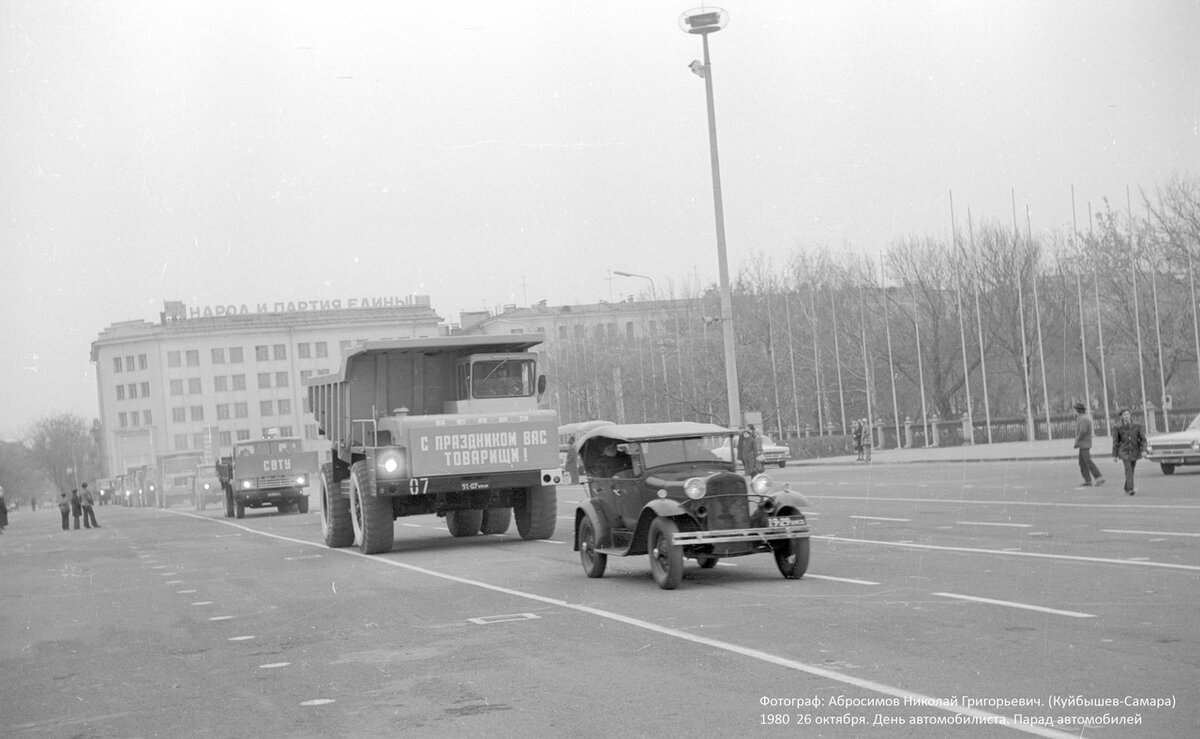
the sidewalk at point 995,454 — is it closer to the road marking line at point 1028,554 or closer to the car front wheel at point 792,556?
the road marking line at point 1028,554

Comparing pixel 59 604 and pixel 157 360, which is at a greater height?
pixel 157 360

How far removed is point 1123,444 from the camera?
940 inches

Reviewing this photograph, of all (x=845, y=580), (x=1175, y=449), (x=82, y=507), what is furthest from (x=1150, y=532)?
(x=82, y=507)

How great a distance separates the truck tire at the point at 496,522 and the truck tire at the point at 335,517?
2.53m

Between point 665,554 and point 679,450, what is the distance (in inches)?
62.4

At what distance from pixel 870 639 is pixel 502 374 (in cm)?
1387

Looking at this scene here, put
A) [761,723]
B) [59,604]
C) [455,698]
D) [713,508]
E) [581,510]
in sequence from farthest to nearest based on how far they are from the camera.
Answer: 1. [59,604]
2. [581,510]
3. [713,508]
4. [455,698]
5. [761,723]

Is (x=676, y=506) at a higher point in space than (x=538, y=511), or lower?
higher

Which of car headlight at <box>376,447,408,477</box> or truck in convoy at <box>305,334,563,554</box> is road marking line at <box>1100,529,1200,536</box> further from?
car headlight at <box>376,447,408,477</box>

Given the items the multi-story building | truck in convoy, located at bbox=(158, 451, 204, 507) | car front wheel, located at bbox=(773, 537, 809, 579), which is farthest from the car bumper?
the multi-story building

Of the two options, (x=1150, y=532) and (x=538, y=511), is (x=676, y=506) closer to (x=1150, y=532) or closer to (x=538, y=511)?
(x=1150, y=532)

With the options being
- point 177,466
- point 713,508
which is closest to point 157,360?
point 177,466

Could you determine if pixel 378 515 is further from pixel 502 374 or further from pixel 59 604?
pixel 59 604

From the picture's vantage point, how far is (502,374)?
23297 millimetres
